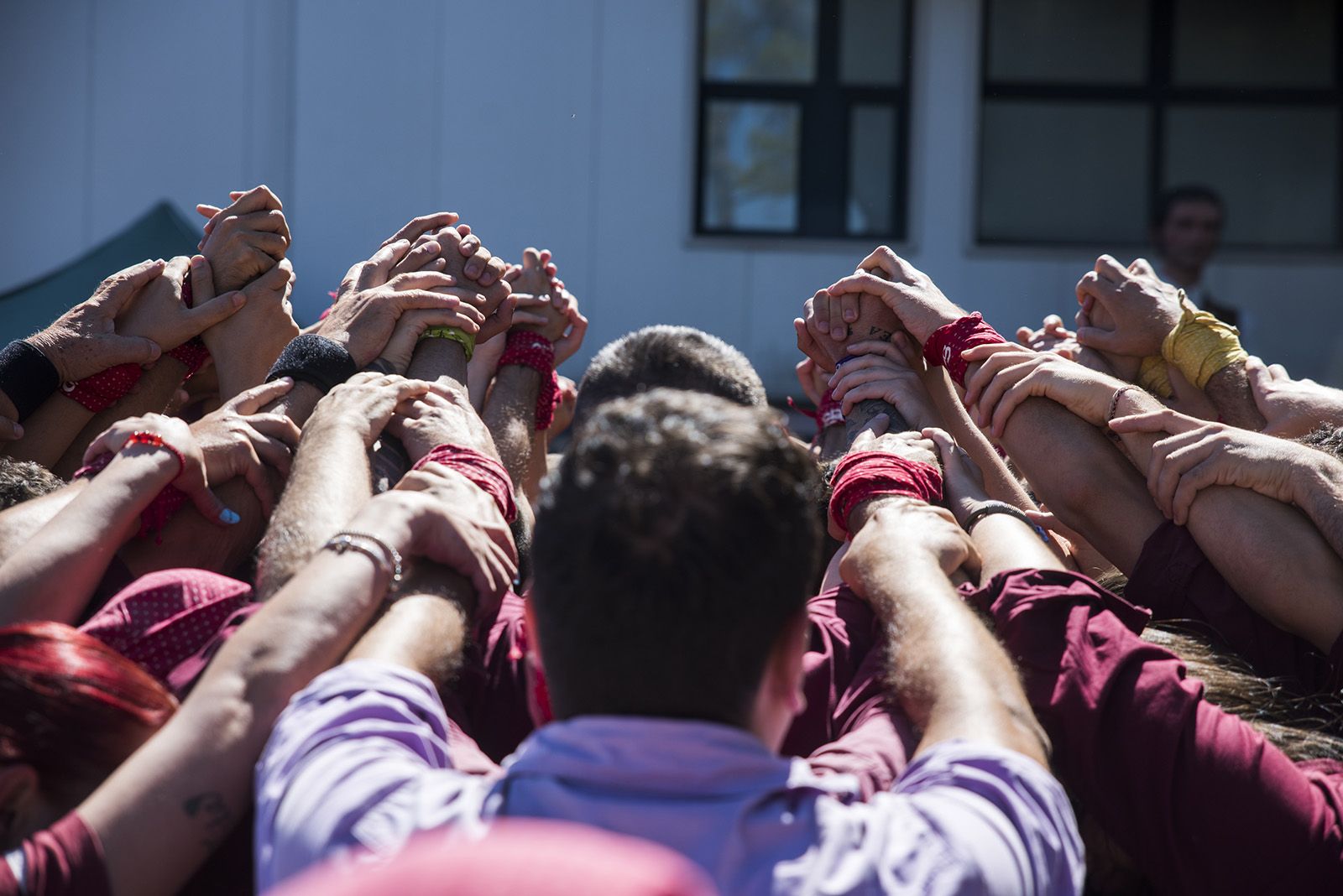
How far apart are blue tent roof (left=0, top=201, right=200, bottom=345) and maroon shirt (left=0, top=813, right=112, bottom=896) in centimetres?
447

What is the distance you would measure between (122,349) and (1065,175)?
6.07 metres

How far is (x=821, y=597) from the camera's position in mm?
1884

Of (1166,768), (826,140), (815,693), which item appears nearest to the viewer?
(1166,768)

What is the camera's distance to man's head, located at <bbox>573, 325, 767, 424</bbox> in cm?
182

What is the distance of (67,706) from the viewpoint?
1.33 m

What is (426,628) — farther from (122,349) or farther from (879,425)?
(122,349)

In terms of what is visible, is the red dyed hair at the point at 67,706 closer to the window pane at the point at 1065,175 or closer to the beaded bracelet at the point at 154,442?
the beaded bracelet at the point at 154,442

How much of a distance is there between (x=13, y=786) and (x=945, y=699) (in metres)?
0.99

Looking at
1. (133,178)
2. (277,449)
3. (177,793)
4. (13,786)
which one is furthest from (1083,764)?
(133,178)

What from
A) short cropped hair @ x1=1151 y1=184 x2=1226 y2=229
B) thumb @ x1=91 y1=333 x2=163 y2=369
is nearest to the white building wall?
short cropped hair @ x1=1151 y1=184 x2=1226 y2=229

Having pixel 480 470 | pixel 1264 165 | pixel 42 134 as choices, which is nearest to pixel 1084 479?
pixel 480 470

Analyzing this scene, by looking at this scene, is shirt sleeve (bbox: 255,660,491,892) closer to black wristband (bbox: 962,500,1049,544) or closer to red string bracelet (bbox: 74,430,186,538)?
red string bracelet (bbox: 74,430,186,538)

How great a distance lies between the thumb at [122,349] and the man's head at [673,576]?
179 centimetres

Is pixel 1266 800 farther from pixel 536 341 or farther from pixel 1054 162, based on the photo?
pixel 1054 162
